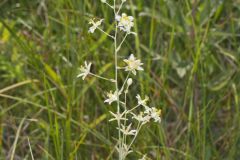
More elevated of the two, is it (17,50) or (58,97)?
(17,50)

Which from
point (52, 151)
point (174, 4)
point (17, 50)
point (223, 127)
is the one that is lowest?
point (52, 151)

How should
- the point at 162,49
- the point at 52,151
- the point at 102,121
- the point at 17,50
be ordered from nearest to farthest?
the point at 52,151 → the point at 102,121 → the point at 162,49 → the point at 17,50

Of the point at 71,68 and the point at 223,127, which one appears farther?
the point at 223,127

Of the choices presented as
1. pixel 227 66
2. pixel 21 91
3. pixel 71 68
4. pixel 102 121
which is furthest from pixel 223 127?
pixel 21 91

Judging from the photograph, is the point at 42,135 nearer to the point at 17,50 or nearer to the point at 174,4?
the point at 17,50

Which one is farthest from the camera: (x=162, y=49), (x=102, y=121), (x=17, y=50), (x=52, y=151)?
(x=17, y=50)

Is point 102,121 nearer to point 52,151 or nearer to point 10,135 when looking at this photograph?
point 52,151
